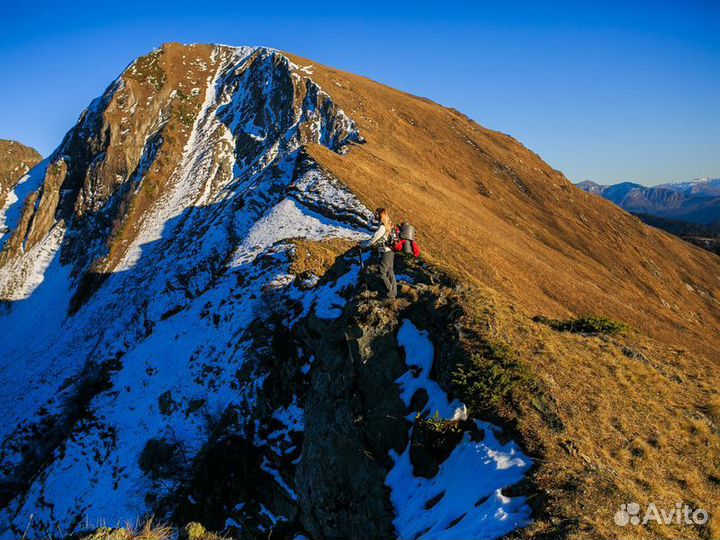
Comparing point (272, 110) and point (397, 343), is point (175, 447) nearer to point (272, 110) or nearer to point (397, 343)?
point (397, 343)

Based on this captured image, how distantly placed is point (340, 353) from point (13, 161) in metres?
119

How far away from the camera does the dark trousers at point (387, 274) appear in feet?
48.0

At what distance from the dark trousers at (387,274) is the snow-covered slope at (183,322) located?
3079mm

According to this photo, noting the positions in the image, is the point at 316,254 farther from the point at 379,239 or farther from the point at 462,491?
the point at 462,491

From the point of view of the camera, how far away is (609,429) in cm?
1024

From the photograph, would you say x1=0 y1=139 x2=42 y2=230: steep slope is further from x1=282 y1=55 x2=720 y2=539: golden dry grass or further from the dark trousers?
the dark trousers

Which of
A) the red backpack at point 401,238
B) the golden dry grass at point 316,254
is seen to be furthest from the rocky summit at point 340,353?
the red backpack at point 401,238

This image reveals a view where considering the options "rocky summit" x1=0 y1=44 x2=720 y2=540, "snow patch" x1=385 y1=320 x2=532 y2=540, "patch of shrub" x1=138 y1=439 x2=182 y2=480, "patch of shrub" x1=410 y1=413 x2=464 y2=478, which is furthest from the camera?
"patch of shrub" x1=138 y1=439 x2=182 y2=480

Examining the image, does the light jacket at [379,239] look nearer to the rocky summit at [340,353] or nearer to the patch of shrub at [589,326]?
the rocky summit at [340,353]

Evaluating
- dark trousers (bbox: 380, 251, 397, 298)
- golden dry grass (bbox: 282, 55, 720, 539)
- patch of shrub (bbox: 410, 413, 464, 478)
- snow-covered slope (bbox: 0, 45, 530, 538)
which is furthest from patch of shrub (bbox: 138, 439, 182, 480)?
golden dry grass (bbox: 282, 55, 720, 539)

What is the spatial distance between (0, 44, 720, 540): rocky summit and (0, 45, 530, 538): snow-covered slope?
149 mm

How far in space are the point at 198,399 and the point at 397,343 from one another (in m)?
13.0

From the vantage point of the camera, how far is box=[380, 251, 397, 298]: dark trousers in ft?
48.0

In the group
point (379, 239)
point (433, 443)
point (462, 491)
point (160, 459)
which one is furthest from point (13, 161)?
point (462, 491)
